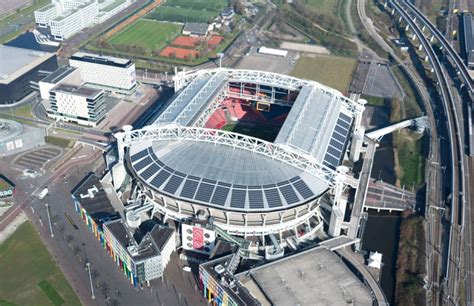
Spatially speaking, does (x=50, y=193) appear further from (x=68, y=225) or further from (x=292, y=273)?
(x=292, y=273)

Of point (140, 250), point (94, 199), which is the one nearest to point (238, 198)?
point (140, 250)

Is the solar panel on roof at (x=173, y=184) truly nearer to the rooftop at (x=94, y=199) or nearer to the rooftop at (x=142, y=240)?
the rooftop at (x=142, y=240)

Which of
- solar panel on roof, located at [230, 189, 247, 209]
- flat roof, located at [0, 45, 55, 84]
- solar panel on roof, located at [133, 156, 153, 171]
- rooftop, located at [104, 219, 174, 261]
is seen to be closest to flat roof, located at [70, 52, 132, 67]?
flat roof, located at [0, 45, 55, 84]

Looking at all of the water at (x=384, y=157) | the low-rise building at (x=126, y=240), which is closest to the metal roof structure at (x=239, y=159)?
the low-rise building at (x=126, y=240)

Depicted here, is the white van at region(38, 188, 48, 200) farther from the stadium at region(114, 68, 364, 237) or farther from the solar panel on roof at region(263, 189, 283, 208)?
the solar panel on roof at region(263, 189, 283, 208)

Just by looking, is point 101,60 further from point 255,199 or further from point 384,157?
point 384,157
